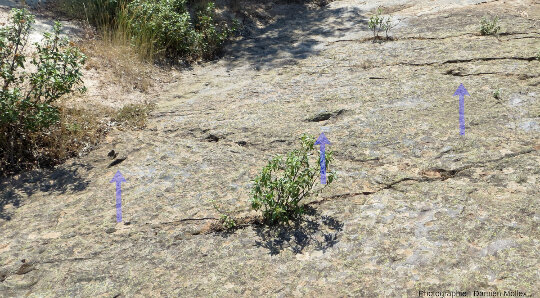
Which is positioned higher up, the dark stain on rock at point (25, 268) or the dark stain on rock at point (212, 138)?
the dark stain on rock at point (212, 138)

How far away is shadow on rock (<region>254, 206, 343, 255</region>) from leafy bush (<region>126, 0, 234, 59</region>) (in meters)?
4.28

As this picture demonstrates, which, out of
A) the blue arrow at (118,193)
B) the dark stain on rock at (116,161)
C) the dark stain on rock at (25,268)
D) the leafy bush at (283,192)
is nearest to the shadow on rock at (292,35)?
the dark stain on rock at (116,161)

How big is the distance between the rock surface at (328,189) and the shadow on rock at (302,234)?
0.04ft

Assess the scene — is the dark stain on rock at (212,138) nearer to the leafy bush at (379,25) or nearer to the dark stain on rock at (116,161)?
the dark stain on rock at (116,161)

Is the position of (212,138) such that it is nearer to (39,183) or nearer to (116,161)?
(116,161)

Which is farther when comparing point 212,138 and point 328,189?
point 212,138

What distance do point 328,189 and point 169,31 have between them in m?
4.24

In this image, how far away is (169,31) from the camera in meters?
6.89

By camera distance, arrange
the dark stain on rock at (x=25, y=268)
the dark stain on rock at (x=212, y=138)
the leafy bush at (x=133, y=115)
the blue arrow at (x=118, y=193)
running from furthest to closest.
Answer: the leafy bush at (x=133, y=115), the dark stain on rock at (x=212, y=138), the blue arrow at (x=118, y=193), the dark stain on rock at (x=25, y=268)

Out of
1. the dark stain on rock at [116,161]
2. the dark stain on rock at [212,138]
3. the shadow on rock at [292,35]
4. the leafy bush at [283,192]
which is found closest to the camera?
the leafy bush at [283,192]

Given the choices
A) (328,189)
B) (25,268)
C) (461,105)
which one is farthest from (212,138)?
(461,105)

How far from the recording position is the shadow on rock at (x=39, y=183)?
13.0 ft

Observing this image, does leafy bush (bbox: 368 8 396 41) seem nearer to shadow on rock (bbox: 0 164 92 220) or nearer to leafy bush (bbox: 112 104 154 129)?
leafy bush (bbox: 112 104 154 129)

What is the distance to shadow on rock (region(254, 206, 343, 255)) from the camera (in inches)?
123
